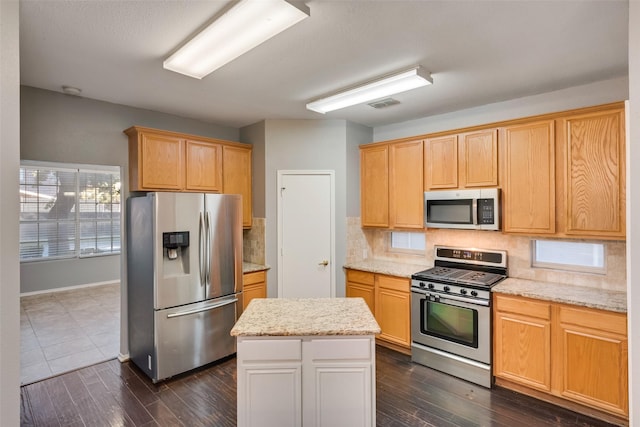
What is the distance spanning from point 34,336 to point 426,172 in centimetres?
534

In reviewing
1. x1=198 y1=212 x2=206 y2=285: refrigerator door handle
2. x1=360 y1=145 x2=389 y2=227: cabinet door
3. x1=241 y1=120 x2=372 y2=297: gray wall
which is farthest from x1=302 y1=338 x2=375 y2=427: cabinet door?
x1=360 y1=145 x2=389 y2=227: cabinet door

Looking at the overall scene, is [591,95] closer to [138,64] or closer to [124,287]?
[138,64]

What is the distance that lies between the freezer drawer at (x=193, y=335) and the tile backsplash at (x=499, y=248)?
5.40 feet

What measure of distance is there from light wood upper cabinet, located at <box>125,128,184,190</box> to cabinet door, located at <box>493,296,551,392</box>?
11.4ft

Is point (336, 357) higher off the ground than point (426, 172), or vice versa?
point (426, 172)

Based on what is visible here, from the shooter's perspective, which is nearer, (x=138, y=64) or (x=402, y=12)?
(x=402, y=12)

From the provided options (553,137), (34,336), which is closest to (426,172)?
(553,137)

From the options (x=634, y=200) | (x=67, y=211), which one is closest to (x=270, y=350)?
(x=634, y=200)

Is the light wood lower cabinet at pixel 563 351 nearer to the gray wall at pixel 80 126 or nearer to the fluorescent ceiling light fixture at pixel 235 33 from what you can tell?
the fluorescent ceiling light fixture at pixel 235 33

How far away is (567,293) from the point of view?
2.62 meters

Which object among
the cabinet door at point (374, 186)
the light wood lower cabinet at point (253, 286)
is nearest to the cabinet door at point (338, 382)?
the light wood lower cabinet at point (253, 286)

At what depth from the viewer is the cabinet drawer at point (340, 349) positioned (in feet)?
5.99

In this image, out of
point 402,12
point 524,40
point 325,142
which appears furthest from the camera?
point 325,142

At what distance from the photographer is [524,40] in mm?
2090
